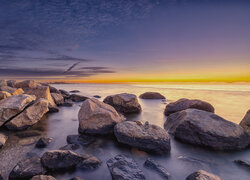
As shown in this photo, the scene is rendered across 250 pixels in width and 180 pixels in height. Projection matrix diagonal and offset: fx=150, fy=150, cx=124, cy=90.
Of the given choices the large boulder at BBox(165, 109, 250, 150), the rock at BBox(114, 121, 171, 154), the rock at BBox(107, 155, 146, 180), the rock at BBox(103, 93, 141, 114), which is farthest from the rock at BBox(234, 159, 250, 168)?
the rock at BBox(103, 93, 141, 114)

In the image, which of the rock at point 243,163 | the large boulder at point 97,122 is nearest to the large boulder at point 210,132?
the rock at point 243,163

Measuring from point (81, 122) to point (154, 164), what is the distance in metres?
3.69

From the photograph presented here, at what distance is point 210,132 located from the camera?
5.29 metres

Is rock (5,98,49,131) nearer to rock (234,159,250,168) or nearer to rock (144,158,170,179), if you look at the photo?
rock (144,158,170,179)

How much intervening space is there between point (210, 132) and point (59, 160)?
16.2 ft

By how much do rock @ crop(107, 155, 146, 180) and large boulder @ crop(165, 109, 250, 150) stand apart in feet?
9.20

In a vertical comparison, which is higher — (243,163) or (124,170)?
(124,170)

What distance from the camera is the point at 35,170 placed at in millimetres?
3666

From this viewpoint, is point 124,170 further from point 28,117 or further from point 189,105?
point 189,105

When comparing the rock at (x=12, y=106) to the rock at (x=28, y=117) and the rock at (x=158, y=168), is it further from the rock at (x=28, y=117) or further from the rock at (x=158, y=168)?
the rock at (x=158, y=168)

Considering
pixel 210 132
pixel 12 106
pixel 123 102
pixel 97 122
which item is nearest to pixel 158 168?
pixel 210 132

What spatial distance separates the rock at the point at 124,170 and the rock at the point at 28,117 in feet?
16.4

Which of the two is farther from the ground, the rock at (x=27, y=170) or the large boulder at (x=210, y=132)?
the large boulder at (x=210, y=132)

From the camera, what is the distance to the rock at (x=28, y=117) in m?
6.69
